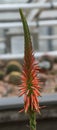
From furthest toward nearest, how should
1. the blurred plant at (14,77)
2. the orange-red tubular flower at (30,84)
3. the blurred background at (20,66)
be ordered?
1. the blurred plant at (14,77)
2. the blurred background at (20,66)
3. the orange-red tubular flower at (30,84)

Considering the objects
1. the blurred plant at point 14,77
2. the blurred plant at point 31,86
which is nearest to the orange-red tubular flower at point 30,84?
the blurred plant at point 31,86

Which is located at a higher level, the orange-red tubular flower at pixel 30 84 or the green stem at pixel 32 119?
the orange-red tubular flower at pixel 30 84

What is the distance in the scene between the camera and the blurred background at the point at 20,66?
7.65 ft

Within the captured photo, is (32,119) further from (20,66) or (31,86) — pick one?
(20,66)

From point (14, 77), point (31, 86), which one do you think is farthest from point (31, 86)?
point (14, 77)

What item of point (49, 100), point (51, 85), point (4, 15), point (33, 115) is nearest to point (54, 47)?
point (4, 15)

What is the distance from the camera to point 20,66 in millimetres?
5957

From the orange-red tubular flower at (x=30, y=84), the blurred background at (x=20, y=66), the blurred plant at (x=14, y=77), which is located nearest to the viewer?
the orange-red tubular flower at (x=30, y=84)

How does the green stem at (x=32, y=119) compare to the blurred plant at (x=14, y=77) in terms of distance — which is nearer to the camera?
the green stem at (x=32, y=119)

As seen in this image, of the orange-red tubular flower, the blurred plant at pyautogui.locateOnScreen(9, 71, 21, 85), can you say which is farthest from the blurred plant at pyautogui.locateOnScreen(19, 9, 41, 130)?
the blurred plant at pyautogui.locateOnScreen(9, 71, 21, 85)

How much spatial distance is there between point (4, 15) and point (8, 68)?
2.50 metres

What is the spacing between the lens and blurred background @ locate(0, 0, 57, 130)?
233cm

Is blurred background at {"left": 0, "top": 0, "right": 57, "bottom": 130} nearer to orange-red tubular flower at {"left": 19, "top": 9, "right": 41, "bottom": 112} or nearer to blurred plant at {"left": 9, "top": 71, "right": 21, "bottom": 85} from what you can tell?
blurred plant at {"left": 9, "top": 71, "right": 21, "bottom": 85}

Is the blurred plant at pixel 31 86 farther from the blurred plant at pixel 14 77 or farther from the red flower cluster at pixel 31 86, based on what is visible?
the blurred plant at pixel 14 77
